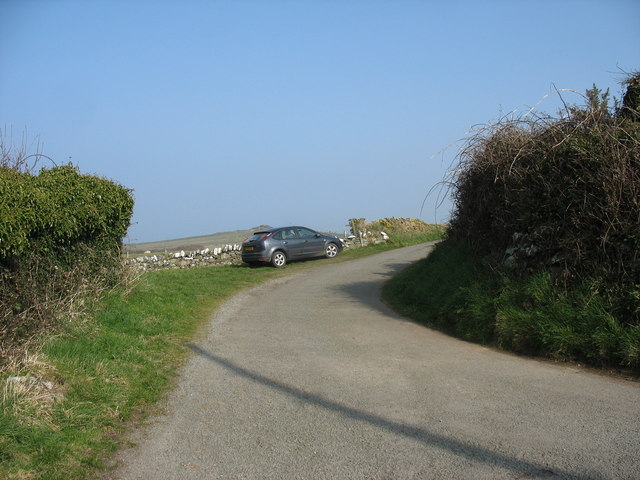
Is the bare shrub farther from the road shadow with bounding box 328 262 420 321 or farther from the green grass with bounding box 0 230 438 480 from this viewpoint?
the green grass with bounding box 0 230 438 480

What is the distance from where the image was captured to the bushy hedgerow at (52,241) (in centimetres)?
808

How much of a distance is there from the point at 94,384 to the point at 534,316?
239 inches

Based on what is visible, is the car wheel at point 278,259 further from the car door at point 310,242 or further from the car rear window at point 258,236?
the car door at point 310,242

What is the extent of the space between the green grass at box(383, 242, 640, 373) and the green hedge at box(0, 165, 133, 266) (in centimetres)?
645

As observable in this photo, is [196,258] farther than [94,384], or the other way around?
[196,258]

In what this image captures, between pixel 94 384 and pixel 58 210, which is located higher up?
pixel 58 210

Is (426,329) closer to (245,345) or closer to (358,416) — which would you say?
(245,345)

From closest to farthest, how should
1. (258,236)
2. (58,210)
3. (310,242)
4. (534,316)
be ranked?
(534,316) → (58,210) → (258,236) → (310,242)

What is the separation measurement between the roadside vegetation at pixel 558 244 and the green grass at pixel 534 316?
0.05ft

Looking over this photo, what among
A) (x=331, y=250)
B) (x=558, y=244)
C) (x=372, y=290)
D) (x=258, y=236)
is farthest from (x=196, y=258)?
(x=558, y=244)

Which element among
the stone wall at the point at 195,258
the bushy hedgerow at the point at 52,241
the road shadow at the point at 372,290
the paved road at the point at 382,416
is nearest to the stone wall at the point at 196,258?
the stone wall at the point at 195,258

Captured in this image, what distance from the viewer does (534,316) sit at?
28.1ft

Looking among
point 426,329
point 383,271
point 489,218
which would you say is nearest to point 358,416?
point 426,329

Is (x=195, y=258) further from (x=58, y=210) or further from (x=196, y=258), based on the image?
(x=58, y=210)
